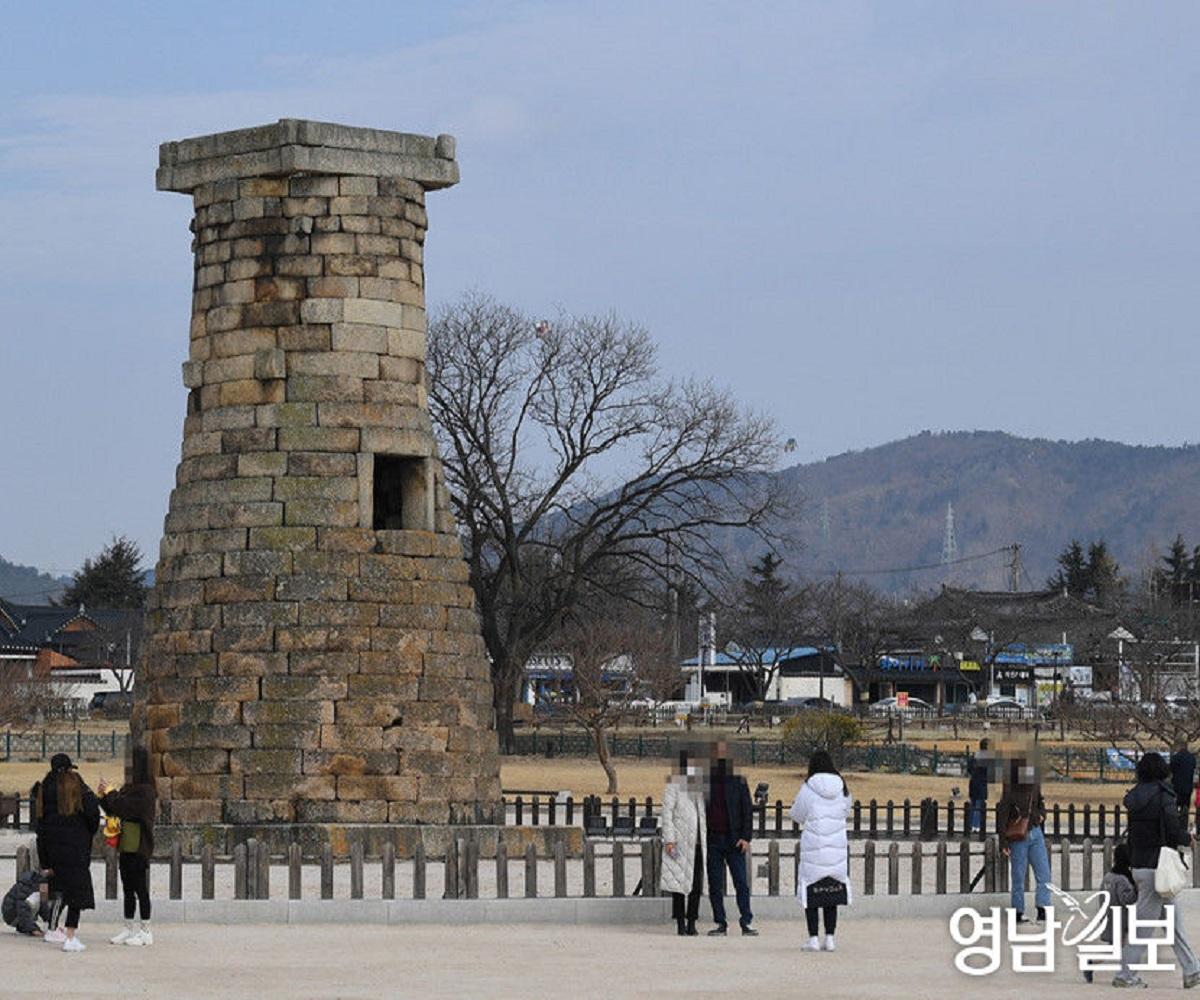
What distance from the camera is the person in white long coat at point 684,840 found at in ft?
61.0

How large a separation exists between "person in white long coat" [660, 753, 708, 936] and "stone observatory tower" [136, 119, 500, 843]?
7222 millimetres

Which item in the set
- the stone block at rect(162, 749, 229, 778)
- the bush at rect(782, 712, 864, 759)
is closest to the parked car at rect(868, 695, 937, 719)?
the bush at rect(782, 712, 864, 759)

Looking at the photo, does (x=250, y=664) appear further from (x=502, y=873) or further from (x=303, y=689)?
(x=502, y=873)

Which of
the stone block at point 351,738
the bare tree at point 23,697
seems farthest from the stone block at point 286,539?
the bare tree at point 23,697

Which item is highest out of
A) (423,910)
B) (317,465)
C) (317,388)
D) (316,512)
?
(317,388)

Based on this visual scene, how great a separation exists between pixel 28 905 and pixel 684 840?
16.5 ft

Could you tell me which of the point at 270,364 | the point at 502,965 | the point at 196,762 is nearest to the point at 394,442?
the point at 270,364

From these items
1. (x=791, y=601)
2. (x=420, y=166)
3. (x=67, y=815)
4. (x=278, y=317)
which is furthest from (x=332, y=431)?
(x=791, y=601)

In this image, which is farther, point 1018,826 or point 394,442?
point 394,442

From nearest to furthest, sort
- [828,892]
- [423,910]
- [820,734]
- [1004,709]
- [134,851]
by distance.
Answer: [828,892] → [134,851] → [423,910] → [820,734] → [1004,709]

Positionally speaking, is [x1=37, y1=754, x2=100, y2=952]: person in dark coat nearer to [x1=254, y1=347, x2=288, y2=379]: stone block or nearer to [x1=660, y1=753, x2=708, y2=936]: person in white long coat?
[x1=660, y1=753, x2=708, y2=936]: person in white long coat

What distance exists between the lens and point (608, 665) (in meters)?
65.2

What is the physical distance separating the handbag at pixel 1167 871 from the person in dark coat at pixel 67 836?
760cm

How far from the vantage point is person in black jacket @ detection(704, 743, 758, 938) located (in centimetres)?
1870
